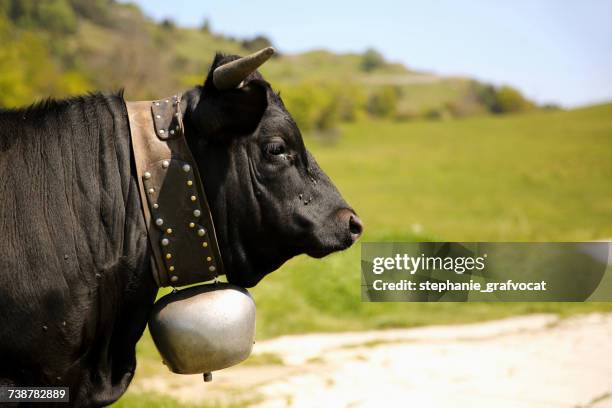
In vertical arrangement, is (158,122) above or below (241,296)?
above

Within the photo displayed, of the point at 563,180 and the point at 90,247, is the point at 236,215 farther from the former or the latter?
the point at 563,180

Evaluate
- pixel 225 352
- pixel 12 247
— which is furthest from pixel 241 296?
pixel 12 247

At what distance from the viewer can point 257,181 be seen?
345 cm

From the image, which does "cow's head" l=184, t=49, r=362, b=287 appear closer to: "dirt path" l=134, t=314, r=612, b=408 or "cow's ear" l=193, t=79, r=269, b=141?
"cow's ear" l=193, t=79, r=269, b=141

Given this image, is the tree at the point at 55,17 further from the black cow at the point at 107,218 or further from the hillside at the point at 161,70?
the black cow at the point at 107,218

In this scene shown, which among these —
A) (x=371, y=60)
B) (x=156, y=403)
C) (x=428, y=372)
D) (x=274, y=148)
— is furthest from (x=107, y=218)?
(x=371, y=60)

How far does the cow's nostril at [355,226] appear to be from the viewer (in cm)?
355

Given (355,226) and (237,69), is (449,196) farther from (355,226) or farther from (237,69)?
(237,69)

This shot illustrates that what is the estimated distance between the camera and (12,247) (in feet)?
9.92

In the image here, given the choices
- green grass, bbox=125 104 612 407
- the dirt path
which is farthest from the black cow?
the dirt path

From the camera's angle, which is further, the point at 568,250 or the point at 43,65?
the point at 43,65

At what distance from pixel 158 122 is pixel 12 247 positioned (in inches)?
34.1

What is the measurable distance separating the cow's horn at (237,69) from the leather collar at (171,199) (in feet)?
0.88

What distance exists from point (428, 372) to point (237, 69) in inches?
177
